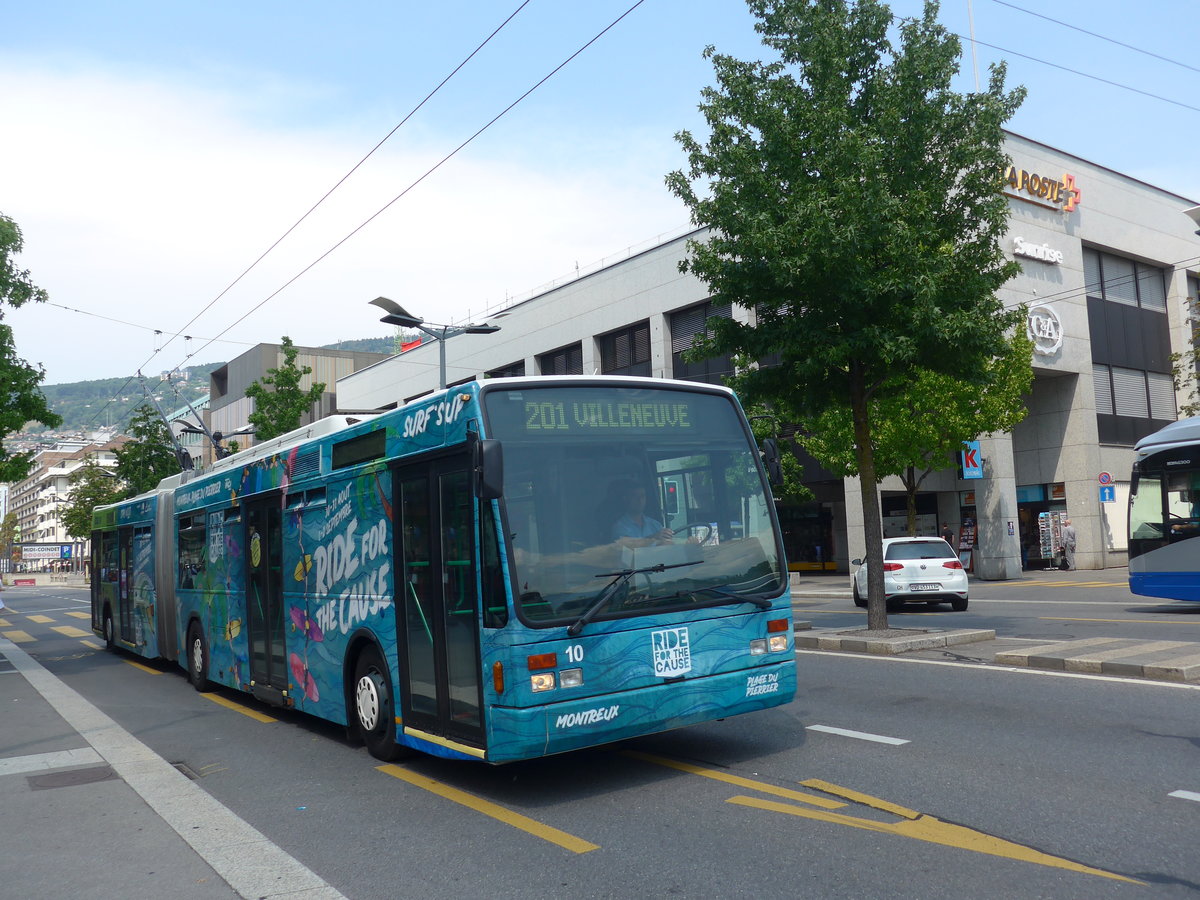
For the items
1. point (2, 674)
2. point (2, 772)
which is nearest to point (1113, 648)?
point (2, 772)

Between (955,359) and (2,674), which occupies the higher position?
(955,359)

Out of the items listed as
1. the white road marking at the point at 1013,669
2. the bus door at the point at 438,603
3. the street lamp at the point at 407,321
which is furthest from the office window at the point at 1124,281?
the bus door at the point at 438,603

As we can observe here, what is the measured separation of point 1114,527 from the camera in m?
35.4

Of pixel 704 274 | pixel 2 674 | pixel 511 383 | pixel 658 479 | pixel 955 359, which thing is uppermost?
pixel 704 274

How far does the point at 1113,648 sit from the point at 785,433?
23138 mm

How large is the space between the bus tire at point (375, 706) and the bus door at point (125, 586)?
32.5 feet

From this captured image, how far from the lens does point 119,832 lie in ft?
20.7

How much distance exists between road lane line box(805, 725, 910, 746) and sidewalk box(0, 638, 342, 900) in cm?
419

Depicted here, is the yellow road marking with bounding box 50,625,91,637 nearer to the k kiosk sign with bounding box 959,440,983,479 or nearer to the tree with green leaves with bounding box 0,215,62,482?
the tree with green leaves with bounding box 0,215,62,482

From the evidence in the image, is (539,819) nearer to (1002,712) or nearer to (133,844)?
(133,844)

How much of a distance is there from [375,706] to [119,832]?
77.6 inches

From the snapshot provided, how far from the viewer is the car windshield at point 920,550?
20.4 meters

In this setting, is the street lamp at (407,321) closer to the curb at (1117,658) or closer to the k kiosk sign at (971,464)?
the curb at (1117,658)

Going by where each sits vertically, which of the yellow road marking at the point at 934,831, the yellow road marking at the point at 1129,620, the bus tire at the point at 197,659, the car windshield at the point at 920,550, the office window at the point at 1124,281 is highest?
the office window at the point at 1124,281
